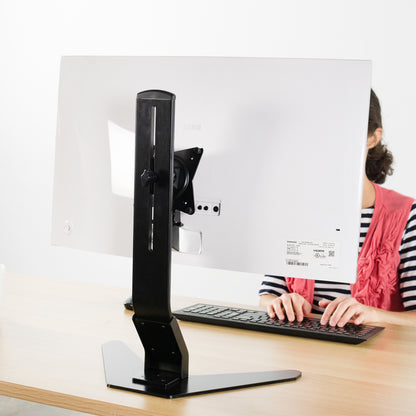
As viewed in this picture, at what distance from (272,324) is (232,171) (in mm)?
385

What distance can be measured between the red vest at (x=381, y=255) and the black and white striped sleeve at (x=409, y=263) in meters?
0.02

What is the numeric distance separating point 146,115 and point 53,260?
2.83 metres

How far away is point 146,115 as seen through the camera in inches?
40.2

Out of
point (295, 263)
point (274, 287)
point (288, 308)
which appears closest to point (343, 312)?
point (288, 308)

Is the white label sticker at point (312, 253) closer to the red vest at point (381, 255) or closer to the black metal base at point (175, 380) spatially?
the black metal base at point (175, 380)

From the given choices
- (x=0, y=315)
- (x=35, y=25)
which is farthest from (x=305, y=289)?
(x=35, y=25)

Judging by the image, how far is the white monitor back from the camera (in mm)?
1102

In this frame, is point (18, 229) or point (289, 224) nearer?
point (289, 224)

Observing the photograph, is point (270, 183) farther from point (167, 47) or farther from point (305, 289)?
point (167, 47)

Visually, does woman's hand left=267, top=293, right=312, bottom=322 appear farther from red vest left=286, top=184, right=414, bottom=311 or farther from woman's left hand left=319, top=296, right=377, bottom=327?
red vest left=286, top=184, right=414, bottom=311

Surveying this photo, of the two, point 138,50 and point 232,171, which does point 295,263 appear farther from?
point 138,50

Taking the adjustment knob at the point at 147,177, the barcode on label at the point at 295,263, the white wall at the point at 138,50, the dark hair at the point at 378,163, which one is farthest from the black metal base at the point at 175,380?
the white wall at the point at 138,50

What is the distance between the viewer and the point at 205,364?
3.70 ft

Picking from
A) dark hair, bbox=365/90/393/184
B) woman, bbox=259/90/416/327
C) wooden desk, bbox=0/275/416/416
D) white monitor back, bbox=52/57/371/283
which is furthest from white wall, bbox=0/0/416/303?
white monitor back, bbox=52/57/371/283
